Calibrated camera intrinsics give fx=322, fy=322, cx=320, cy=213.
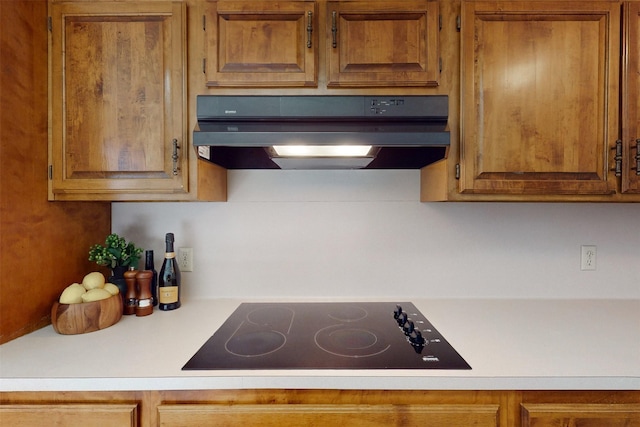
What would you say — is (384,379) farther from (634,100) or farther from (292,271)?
(634,100)

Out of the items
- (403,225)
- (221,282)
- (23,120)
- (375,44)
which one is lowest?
(221,282)

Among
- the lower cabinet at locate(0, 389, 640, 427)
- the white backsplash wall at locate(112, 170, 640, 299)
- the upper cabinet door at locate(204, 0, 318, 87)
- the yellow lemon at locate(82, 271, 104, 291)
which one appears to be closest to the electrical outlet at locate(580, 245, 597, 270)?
the white backsplash wall at locate(112, 170, 640, 299)

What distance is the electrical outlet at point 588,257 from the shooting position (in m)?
1.44

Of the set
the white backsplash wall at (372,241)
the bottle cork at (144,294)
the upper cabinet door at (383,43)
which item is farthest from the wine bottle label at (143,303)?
the upper cabinet door at (383,43)

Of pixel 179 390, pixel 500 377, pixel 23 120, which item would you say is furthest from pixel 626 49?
pixel 23 120

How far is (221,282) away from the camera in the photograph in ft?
4.79

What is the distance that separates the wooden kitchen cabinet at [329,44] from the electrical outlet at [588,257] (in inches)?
41.8

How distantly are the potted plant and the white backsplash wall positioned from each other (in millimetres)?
163

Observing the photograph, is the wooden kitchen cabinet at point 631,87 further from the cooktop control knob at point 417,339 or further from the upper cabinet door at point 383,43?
the cooktop control knob at point 417,339

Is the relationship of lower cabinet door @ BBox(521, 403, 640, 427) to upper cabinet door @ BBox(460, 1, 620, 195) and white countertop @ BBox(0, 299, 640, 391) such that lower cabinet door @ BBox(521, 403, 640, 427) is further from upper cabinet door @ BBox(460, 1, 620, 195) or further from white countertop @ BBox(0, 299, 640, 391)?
upper cabinet door @ BBox(460, 1, 620, 195)

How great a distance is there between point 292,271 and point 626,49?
1465 mm

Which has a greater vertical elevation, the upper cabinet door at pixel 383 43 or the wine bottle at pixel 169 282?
the upper cabinet door at pixel 383 43

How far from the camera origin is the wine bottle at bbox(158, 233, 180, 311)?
1.30 meters

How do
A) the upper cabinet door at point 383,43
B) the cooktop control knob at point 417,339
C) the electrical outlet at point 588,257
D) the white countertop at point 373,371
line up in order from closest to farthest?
the white countertop at point 373,371 → the cooktop control knob at point 417,339 → the upper cabinet door at point 383,43 → the electrical outlet at point 588,257
